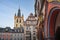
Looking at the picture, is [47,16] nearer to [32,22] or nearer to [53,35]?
[53,35]

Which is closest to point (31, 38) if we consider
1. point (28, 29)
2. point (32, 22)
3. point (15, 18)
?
point (28, 29)

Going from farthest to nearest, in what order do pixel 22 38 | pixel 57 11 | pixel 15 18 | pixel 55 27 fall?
pixel 15 18, pixel 22 38, pixel 55 27, pixel 57 11

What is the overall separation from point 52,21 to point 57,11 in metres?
0.70

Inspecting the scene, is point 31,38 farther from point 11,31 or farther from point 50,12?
point 50,12

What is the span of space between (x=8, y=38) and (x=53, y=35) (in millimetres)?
68123

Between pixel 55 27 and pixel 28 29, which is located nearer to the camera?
pixel 55 27

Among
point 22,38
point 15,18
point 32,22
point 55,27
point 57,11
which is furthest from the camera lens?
point 15,18

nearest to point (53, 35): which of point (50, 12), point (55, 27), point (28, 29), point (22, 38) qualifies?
point (55, 27)

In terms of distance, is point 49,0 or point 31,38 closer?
point 49,0

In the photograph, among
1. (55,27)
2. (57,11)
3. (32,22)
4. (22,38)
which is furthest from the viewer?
(22,38)

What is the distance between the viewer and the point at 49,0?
10.3m

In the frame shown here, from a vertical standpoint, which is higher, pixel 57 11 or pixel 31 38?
pixel 57 11

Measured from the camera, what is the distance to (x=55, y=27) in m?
10.9

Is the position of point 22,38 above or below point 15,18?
below
